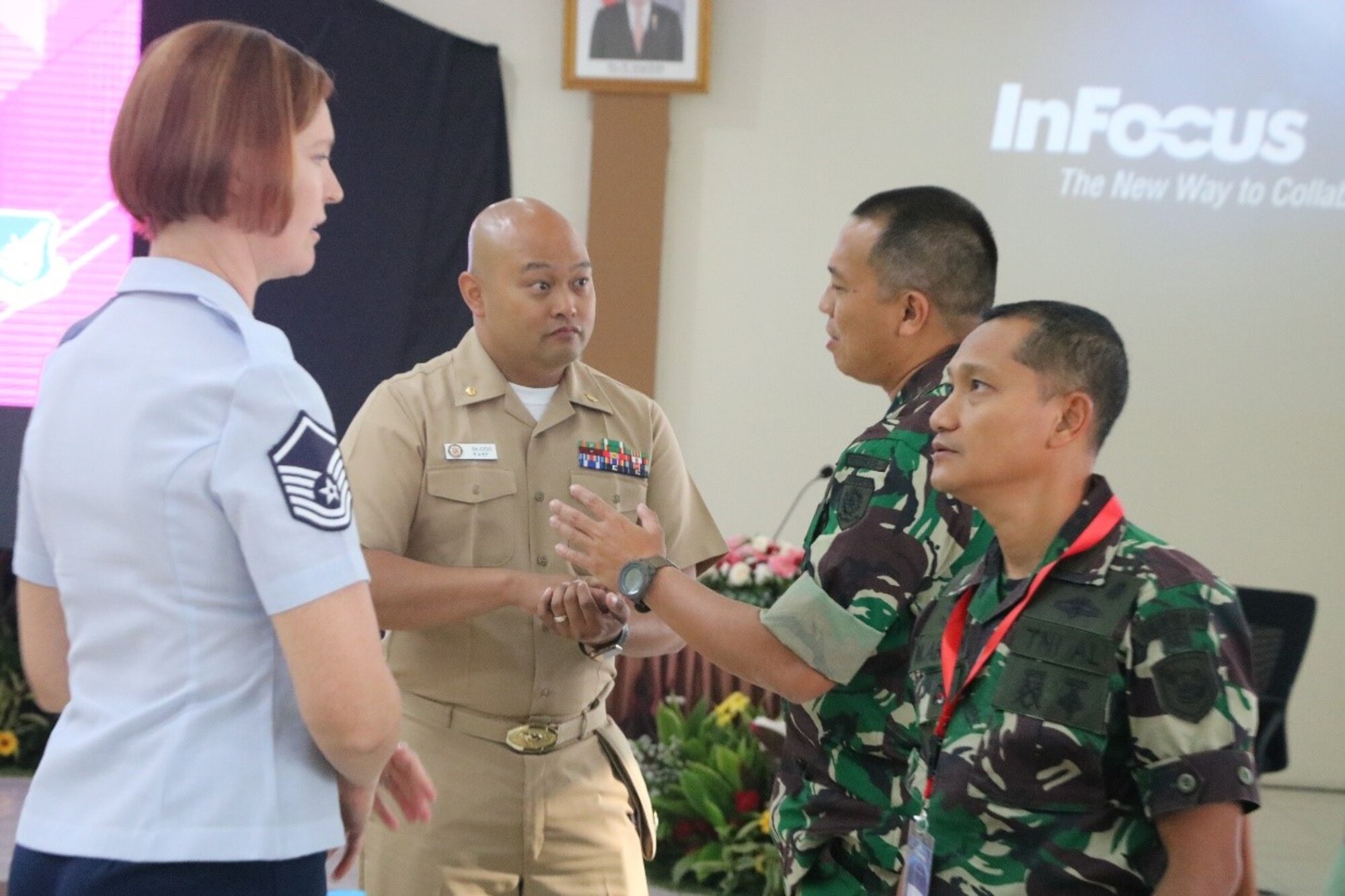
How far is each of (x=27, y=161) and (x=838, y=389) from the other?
11.7 ft

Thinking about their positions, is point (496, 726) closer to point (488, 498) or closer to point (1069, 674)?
point (488, 498)

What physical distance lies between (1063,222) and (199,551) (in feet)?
17.1

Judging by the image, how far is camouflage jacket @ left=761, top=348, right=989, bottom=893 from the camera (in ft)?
5.70

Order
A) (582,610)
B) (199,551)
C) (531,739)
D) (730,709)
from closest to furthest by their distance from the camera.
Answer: (199,551) < (582,610) < (531,739) < (730,709)

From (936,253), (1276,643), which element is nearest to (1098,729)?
(936,253)

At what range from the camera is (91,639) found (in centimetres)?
116

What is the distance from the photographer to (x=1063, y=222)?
5.76 metres

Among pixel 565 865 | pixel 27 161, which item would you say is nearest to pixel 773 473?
pixel 27 161

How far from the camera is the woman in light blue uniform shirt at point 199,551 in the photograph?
111 centimetres

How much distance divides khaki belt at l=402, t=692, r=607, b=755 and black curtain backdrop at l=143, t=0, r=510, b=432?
3643 millimetres

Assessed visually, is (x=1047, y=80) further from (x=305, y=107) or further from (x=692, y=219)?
(x=305, y=107)

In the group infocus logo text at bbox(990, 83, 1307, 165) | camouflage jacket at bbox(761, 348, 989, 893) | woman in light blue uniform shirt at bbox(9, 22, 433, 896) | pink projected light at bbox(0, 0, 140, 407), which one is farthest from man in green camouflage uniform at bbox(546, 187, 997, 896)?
pink projected light at bbox(0, 0, 140, 407)

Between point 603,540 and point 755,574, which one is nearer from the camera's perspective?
point 603,540

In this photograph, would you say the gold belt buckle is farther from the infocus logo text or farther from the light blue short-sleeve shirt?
the infocus logo text
